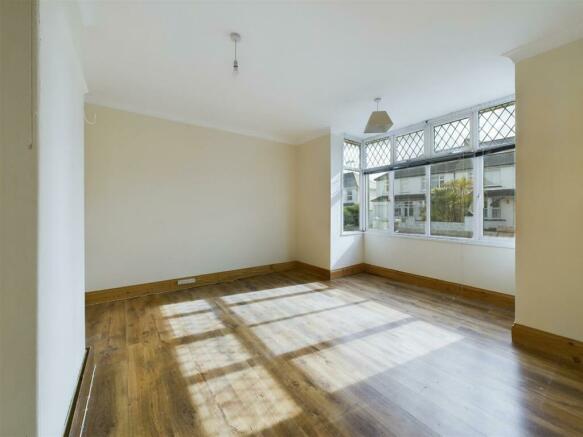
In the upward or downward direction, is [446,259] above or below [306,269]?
above

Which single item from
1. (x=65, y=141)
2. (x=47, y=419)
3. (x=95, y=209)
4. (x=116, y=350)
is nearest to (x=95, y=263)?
(x=95, y=209)

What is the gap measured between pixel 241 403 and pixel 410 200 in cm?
386

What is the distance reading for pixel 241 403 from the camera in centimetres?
159

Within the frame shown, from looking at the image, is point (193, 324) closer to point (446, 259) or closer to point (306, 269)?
point (306, 269)

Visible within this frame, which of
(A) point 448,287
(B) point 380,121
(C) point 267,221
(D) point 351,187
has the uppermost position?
(B) point 380,121

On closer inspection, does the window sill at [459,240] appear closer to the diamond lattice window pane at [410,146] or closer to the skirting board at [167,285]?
the diamond lattice window pane at [410,146]

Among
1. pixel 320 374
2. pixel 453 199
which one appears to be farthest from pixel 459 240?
pixel 320 374

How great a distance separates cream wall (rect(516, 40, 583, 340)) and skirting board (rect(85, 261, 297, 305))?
11.8 ft

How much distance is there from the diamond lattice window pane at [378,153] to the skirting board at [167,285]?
2710 millimetres

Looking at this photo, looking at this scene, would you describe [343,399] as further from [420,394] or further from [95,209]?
[95,209]

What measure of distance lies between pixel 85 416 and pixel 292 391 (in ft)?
4.12
